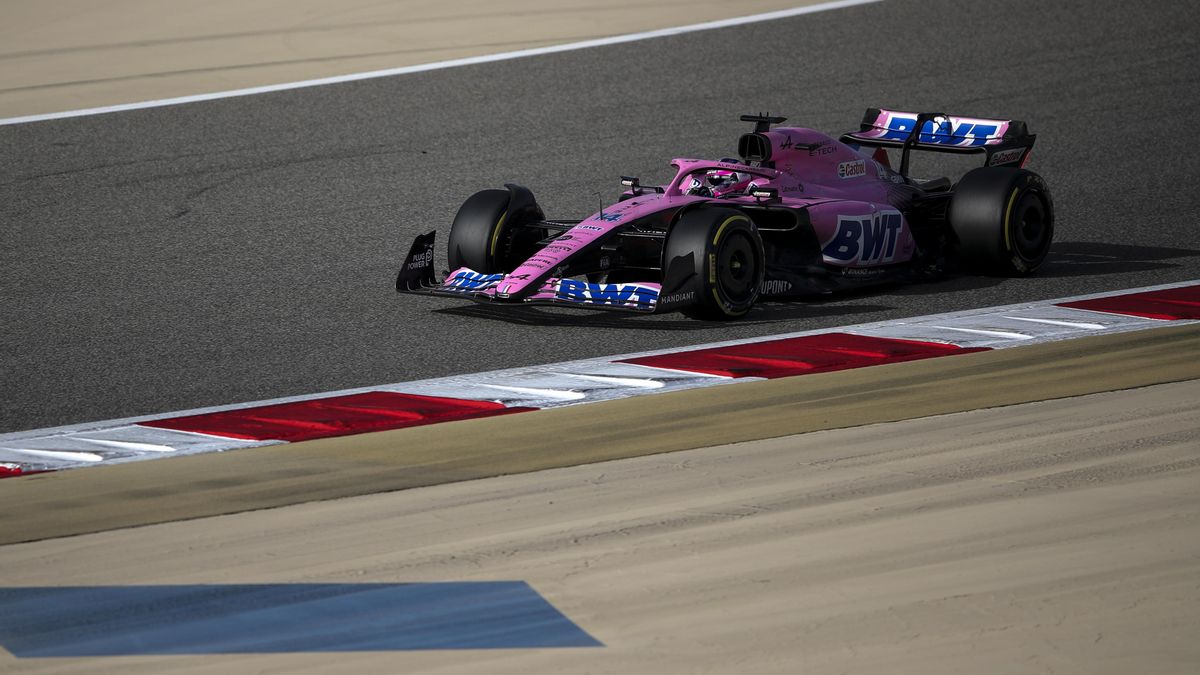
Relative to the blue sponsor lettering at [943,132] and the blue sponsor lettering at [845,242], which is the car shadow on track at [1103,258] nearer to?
the blue sponsor lettering at [943,132]

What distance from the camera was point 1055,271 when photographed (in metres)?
10.5

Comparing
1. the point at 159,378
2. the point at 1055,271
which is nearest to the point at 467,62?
the point at 1055,271

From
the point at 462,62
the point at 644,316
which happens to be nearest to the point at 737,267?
the point at 644,316

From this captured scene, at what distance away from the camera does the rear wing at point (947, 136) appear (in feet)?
35.1

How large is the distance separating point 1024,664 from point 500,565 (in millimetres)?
1712

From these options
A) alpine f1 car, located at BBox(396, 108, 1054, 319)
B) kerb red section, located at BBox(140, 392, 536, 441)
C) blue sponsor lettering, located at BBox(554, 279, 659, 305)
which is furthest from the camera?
alpine f1 car, located at BBox(396, 108, 1054, 319)

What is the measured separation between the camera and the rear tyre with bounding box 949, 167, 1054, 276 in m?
9.93

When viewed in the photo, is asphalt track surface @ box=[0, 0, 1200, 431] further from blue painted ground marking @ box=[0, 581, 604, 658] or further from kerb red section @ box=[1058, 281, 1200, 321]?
blue painted ground marking @ box=[0, 581, 604, 658]

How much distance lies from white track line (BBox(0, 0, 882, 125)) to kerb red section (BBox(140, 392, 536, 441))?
8976mm

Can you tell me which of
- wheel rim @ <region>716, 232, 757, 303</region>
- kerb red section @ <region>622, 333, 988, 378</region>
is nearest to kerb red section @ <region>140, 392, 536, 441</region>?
kerb red section @ <region>622, 333, 988, 378</region>

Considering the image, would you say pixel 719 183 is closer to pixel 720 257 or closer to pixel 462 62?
pixel 720 257

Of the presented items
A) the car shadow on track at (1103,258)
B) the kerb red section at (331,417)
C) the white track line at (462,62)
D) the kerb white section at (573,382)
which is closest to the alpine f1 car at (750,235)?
the car shadow on track at (1103,258)

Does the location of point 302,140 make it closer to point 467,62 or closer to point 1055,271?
point 467,62

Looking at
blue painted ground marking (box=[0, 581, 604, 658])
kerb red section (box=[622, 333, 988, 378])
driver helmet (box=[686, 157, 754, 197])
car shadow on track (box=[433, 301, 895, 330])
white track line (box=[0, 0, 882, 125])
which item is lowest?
blue painted ground marking (box=[0, 581, 604, 658])
